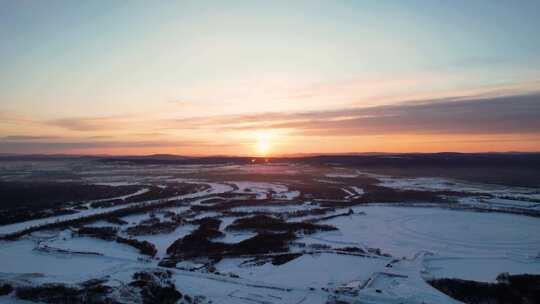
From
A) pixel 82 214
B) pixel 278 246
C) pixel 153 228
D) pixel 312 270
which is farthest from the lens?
pixel 82 214

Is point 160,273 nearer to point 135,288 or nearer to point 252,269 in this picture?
point 135,288

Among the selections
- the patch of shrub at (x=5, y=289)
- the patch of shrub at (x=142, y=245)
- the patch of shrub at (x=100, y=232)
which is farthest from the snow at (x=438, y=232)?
the patch of shrub at (x=5, y=289)

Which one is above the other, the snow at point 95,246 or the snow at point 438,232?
the snow at point 438,232

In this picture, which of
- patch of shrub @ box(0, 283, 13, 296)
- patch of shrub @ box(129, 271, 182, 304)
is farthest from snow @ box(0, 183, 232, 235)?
patch of shrub @ box(129, 271, 182, 304)

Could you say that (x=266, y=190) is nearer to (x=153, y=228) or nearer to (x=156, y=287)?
(x=153, y=228)

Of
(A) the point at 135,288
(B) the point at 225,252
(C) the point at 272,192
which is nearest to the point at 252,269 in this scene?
(B) the point at 225,252

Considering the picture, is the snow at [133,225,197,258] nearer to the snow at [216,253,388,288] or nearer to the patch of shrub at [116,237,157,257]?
the patch of shrub at [116,237,157,257]

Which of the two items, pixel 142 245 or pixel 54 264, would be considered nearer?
pixel 54 264

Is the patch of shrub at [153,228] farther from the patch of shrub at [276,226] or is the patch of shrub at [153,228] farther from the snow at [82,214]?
the snow at [82,214]

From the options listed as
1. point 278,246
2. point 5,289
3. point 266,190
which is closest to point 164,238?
point 278,246

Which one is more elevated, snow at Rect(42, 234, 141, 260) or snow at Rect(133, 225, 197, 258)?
snow at Rect(133, 225, 197, 258)
